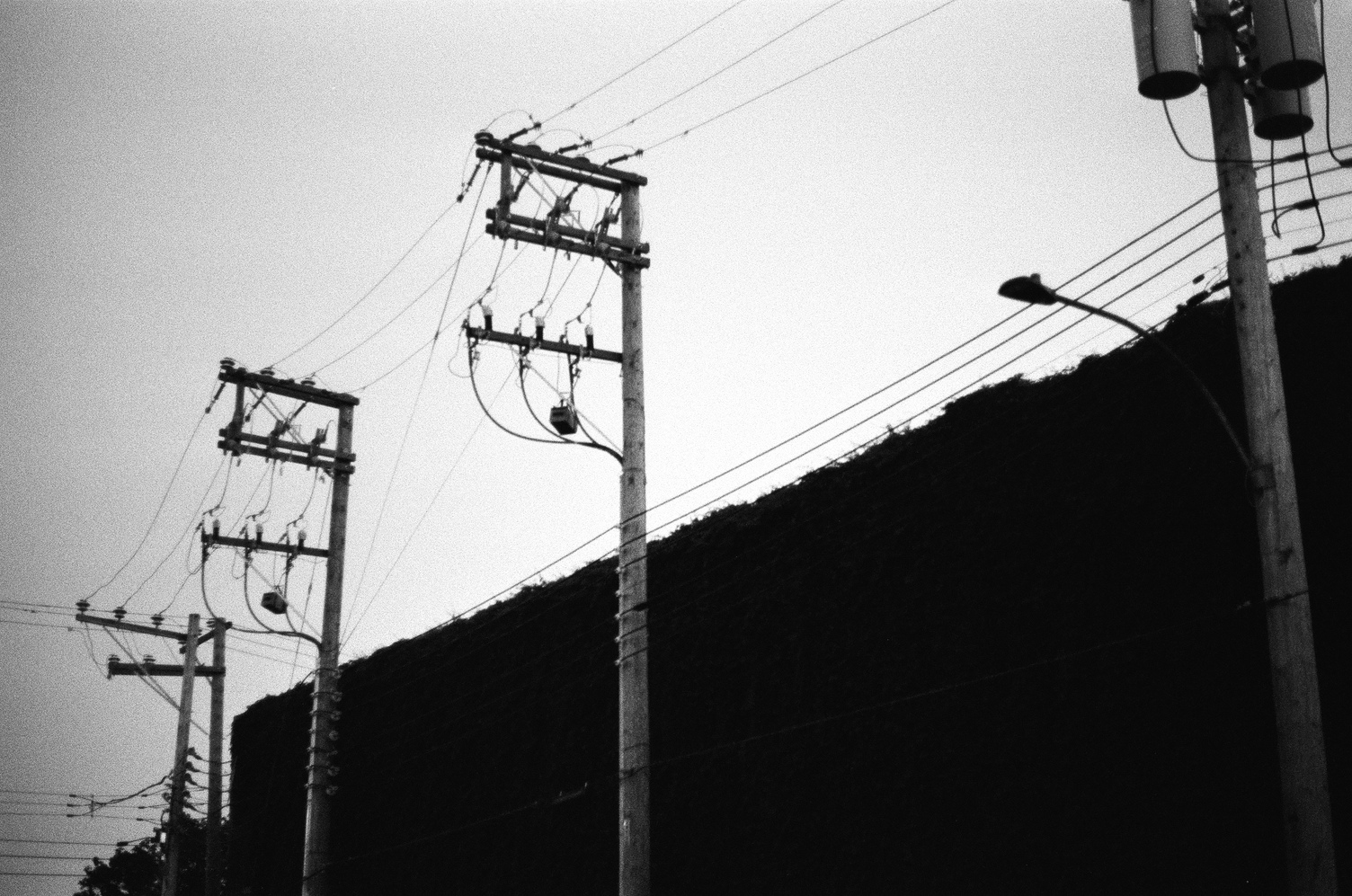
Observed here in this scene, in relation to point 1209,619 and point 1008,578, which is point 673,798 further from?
point 1209,619

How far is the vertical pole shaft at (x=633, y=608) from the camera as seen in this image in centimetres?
1199

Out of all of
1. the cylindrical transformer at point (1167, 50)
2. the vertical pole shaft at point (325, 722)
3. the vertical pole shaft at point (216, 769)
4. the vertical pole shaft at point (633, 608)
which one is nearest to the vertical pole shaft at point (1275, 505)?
the cylindrical transformer at point (1167, 50)

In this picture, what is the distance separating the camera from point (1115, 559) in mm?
10578

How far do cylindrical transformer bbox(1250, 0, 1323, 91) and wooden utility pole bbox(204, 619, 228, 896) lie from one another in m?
22.1

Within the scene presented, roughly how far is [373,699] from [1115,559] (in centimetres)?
1537

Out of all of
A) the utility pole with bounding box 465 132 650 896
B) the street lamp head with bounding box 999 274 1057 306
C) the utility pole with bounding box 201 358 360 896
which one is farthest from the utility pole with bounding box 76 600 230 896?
the street lamp head with bounding box 999 274 1057 306

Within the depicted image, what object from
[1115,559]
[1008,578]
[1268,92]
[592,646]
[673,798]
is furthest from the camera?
[592,646]

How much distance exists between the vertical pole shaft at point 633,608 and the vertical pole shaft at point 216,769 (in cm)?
1502

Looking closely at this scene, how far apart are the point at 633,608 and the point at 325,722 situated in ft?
32.0

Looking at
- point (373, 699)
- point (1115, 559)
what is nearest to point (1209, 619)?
point (1115, 559)

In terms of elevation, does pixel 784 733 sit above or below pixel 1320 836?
above

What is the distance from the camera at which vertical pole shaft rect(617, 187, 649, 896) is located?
12.0 meters

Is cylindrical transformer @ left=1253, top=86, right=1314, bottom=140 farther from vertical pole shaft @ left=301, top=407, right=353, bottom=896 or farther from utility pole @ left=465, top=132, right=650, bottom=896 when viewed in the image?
vertical pole shaft @ left=301, top=407, right=353, bottom=896

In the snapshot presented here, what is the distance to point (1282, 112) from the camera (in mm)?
8805
